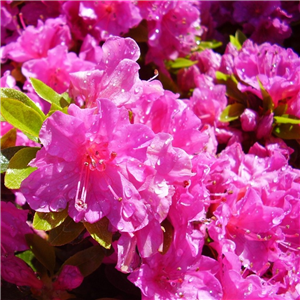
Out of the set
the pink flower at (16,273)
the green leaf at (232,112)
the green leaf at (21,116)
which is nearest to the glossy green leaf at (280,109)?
the green leaf at (232,112)

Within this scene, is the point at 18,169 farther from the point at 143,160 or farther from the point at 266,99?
the point at 266,99

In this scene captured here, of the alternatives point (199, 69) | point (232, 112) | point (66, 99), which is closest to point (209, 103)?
point (232, 112)

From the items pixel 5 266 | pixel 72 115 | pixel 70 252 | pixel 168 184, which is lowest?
pixel 70 252

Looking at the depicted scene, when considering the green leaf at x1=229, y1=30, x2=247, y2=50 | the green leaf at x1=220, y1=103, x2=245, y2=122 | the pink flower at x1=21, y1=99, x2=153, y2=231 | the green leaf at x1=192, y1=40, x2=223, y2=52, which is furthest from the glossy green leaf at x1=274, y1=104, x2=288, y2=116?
the pink flower at x1=21, y1=99, x2=153, y2=231

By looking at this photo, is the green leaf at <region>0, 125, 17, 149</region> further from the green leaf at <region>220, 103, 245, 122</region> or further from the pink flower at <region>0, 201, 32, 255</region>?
the green leaf at <region>220, 103, 245, 122</region>

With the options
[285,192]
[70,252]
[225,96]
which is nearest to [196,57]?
[225,96]

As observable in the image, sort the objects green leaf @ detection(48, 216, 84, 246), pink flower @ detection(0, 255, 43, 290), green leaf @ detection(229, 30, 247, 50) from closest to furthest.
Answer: green leaf @ detection(48, 216, 84, 246) < pink flower @ detection(0, 255, 43, 290) < green leaf @ detection(229, 30, 247, 50)

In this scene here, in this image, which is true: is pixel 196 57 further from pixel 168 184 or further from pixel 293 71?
pixel 168 184
